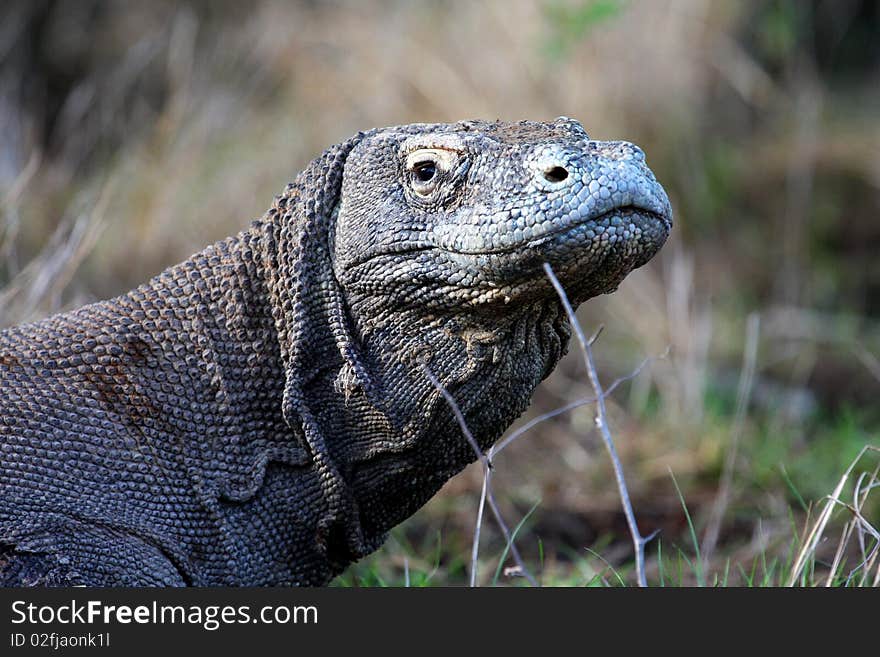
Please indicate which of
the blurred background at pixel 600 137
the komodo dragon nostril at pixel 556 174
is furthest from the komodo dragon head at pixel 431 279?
the blurred background at pixel 600 137

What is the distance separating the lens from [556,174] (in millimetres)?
3271

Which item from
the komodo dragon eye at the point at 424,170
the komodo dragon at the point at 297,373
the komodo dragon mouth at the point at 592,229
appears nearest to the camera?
the komodo dragon mouth at the point at 592,229

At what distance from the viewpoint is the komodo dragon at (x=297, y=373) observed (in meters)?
3.41

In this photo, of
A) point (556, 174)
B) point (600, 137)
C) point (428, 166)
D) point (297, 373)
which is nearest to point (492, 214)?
point (556, 174)

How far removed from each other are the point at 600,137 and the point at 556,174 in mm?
6806

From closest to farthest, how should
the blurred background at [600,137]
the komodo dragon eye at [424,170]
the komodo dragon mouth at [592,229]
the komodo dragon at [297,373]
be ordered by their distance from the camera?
the komodo dragon mouth at [592,229] → the komodo dragon at [297,373] → the komodo dragon eye at [424,170] → the blurred background at [600,137]

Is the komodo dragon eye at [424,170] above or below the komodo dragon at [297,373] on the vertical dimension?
above

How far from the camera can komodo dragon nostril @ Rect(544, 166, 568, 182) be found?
3.26m

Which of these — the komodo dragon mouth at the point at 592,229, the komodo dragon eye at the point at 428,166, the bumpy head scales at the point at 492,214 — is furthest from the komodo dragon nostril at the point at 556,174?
the komodo dragon eye at the point at 428,166

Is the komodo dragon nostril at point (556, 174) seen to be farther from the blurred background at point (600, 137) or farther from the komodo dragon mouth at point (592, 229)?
the blurred background at point (600, 137)

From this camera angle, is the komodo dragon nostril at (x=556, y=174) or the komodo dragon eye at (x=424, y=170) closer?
the komodo dragon nostril at (x=556, y=174)

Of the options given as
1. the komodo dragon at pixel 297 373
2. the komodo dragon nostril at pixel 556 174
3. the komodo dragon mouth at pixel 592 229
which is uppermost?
the komodo dragon nostril at pixel 556 174

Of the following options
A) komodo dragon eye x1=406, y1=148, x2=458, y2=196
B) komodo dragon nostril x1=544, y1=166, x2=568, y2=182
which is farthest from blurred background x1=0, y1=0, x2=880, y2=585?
komodo dragon nostril x1=544, y1=166, x2=568, y2=182

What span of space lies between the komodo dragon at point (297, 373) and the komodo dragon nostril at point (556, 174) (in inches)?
1.3
